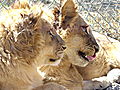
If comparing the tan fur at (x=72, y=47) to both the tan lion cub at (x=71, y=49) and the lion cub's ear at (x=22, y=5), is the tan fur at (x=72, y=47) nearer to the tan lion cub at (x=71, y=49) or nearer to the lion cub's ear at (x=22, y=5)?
the tan lion cub at (x=71, y=49)

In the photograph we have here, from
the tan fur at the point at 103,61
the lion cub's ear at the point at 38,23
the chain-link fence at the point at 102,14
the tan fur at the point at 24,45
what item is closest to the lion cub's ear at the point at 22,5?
the tan fur at the point at 24,45

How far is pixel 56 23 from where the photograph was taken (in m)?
2.75

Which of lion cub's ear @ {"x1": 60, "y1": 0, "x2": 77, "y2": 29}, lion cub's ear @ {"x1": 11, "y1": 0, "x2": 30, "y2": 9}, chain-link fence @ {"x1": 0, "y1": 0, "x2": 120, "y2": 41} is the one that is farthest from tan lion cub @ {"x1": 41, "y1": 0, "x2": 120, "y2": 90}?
chain-link fence @ {"x1": 0, "y1": 0, "x2": 120, "y2": 41}

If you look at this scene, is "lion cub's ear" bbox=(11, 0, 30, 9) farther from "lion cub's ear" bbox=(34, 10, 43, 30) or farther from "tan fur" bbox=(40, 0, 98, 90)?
"tan fur" bbox=(40, 0, 98, 90)

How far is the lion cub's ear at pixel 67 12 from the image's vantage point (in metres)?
2.80

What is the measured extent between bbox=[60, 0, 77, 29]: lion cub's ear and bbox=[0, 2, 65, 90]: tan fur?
1.73ft

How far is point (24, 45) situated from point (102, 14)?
9.24 feet

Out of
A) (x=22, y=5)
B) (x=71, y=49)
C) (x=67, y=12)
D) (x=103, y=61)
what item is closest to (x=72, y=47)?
(x=71, y=49)

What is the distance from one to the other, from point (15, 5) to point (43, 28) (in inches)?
11.5

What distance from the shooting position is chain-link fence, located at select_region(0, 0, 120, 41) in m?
4.35

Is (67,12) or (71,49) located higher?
(67,12)

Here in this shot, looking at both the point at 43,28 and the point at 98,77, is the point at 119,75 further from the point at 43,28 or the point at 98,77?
the point at 43,28

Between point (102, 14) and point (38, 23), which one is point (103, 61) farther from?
point (102, 14)

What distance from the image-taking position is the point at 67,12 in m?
2.85
